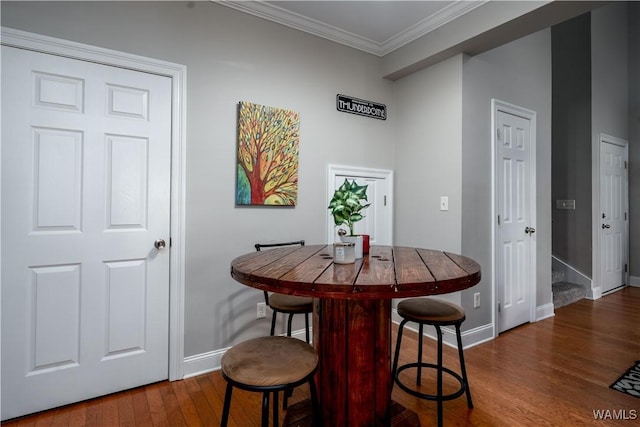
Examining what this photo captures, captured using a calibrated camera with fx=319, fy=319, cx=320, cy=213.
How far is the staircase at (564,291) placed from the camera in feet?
12.2

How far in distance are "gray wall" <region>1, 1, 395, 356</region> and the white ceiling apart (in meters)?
0.09

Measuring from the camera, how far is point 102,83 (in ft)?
6.32

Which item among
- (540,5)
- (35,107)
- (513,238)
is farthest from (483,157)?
(35,107)

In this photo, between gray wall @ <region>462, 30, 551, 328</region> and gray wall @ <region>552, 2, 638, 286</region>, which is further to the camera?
gray wall @ <region>552, 2, 638, 286</region>

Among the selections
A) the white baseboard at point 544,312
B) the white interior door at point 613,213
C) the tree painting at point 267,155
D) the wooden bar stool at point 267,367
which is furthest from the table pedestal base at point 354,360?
the white interior door at point 613,213

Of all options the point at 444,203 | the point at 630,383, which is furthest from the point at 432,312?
the point at 630,383

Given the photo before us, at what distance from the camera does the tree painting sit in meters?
→ 2.38

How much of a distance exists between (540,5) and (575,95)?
3.02 meters

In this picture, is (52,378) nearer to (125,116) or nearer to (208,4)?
(125,116)

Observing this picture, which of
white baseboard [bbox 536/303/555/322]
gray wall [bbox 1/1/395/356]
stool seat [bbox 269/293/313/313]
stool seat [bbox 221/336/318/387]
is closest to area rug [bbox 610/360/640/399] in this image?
white baseboard [bbox 536/303/555/322]

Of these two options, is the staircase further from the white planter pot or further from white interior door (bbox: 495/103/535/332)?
the white planter pot

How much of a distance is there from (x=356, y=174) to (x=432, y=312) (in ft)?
5.26

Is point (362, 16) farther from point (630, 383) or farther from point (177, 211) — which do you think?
point (630, 383)

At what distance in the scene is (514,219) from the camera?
3.02 metres
